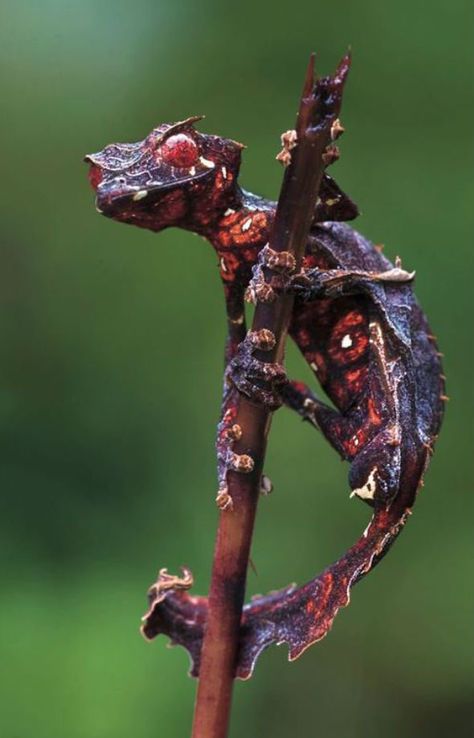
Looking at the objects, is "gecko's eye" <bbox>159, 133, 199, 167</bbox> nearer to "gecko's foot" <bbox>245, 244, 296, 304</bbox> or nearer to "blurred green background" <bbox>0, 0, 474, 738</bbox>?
"gecko's foot" <bbox>245, 244, 296, 304</bbox>

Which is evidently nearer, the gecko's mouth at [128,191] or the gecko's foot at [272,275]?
the gecko's foot at [272,275]

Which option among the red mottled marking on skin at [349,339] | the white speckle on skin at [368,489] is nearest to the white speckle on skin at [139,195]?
the red mottled marking on skin at [349,339]

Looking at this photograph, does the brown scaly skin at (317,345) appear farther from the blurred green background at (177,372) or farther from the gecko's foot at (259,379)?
the blurred green background at (177,372)

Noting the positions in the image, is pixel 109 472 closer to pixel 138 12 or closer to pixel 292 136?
pixel 138 12

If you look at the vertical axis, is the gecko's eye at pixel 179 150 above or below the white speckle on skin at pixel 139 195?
above

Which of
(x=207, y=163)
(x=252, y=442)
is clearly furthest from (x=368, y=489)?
(x=207, y=163)

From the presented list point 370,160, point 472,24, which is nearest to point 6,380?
point 370,160

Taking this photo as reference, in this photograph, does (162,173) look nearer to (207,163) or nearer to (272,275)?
(207,163)
